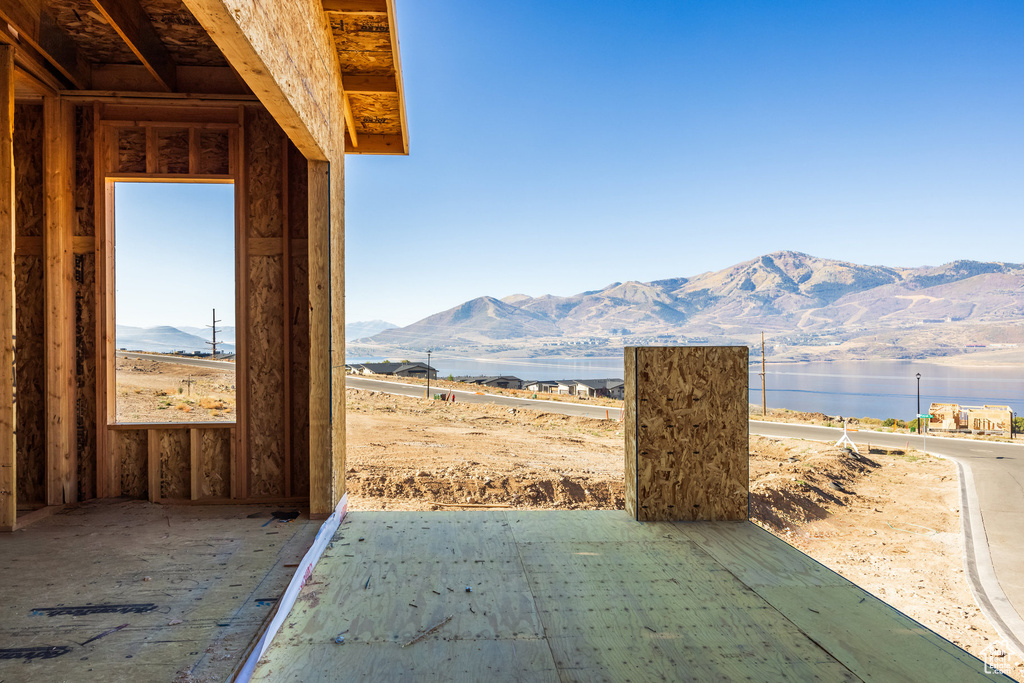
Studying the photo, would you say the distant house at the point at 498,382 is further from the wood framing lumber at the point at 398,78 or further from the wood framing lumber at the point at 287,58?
the wood framing lumber at the point at 287,58

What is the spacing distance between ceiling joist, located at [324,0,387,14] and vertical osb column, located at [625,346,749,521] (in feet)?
12.8

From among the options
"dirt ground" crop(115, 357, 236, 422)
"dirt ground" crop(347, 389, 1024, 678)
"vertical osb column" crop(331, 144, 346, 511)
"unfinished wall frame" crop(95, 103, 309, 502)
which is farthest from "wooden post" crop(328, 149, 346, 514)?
"dirt ground" crop(115, 357, 236, 422)

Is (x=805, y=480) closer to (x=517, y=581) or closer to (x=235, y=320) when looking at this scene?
(x=517, y=581)

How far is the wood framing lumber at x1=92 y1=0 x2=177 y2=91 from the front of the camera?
160 inches

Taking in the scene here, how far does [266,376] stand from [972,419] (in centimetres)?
4515

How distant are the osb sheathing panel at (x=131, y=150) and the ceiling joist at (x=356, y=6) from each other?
2675mm

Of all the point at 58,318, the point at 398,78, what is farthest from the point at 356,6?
the point at 58,318

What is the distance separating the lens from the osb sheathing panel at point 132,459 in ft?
16.8

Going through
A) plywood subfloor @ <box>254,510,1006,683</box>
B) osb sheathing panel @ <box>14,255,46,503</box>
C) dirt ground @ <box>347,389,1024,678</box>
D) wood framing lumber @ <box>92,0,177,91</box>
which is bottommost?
dirt ground @ <box>347,389,1024,678</box>

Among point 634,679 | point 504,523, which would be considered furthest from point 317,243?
point 634,679

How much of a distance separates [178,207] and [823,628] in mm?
71424

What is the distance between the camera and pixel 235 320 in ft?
17.1

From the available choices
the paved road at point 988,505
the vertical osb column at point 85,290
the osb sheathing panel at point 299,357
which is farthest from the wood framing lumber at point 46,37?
the paved road at point 988,505

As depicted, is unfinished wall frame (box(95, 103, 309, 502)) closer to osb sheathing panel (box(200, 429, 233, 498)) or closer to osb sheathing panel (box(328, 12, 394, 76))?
osb sheathing panel (box(200, 429, 233, 498))
